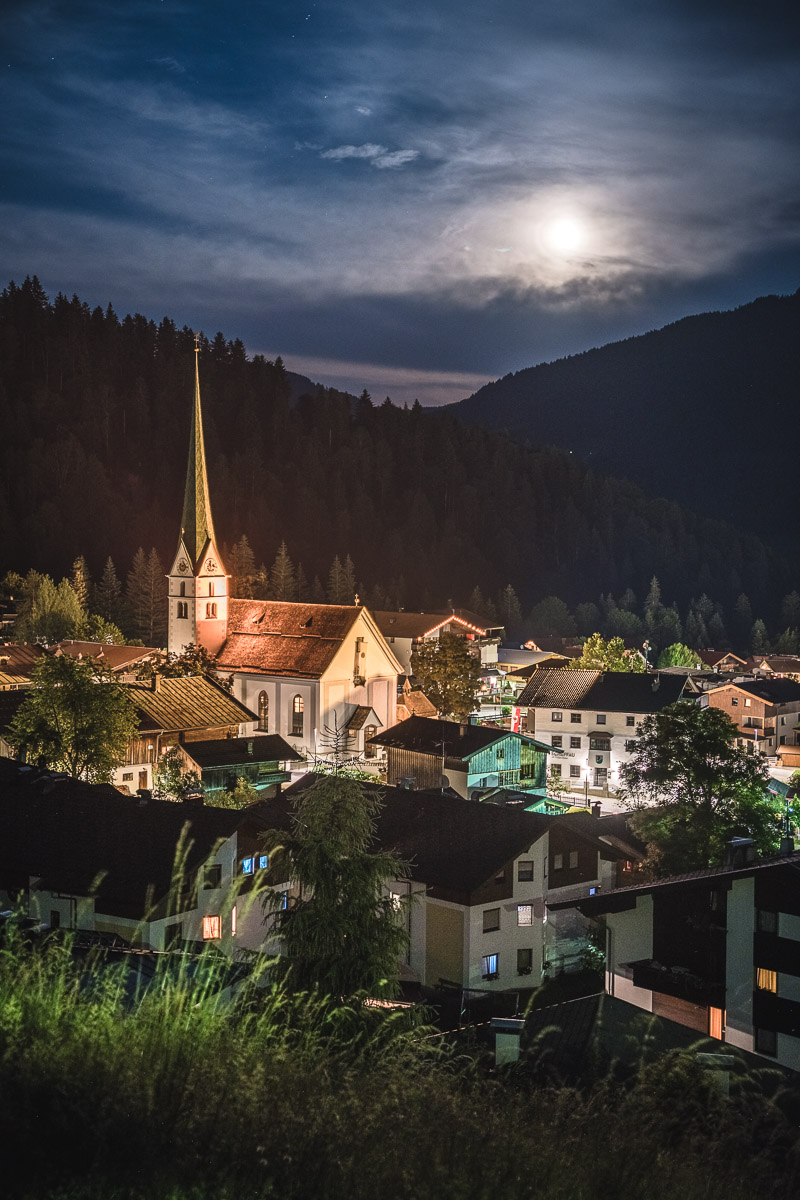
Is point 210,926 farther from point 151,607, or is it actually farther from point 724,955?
point 151,607

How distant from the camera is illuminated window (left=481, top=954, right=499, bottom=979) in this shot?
21203 millimetres

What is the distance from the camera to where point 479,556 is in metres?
153

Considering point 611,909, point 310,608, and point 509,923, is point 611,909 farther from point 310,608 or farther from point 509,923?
point 310,608

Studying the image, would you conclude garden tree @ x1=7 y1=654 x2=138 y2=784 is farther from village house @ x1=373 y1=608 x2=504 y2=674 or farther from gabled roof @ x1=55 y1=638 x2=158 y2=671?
village house @ x1=373 y1=608 x2=504 y2=674

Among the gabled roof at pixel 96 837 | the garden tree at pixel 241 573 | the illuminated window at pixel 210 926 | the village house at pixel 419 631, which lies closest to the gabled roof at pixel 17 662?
the garden tree at pixel 241 573

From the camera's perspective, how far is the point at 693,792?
98.9 ft

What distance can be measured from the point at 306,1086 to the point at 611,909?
1226 centimetres

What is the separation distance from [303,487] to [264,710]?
97.7 metres

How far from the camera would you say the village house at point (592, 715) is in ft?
159

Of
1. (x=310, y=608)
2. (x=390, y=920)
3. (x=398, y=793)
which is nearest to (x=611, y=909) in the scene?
(x=390, y=920)

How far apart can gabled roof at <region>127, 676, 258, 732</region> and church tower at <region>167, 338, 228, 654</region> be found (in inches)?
451

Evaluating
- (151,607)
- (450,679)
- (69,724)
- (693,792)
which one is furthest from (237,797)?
(151,607)

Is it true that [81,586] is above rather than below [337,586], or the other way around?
below

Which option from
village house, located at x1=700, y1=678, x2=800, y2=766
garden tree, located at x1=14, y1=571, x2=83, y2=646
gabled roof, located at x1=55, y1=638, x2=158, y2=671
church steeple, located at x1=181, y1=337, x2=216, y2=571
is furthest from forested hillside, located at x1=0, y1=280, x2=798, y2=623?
village house, located at x1=700, y1=678, x2=800, y2=766
